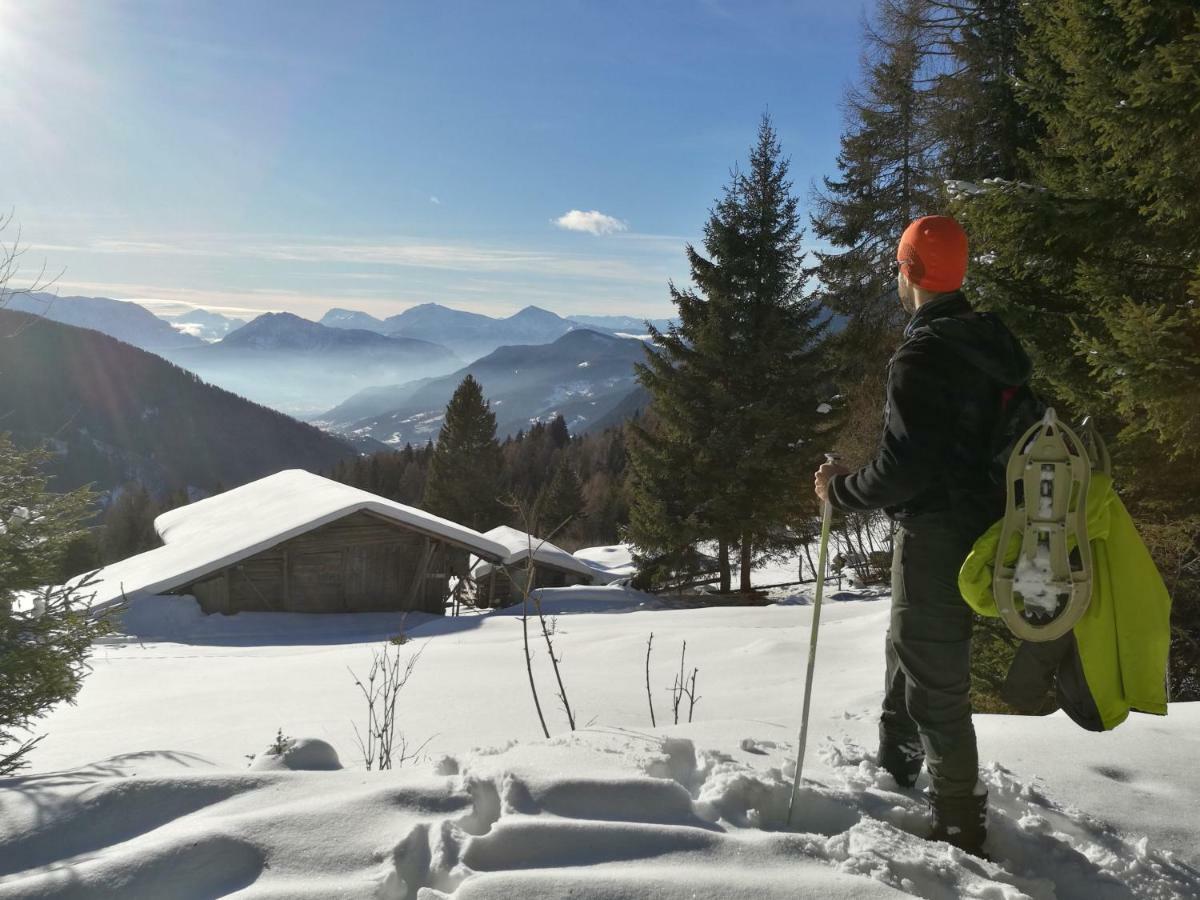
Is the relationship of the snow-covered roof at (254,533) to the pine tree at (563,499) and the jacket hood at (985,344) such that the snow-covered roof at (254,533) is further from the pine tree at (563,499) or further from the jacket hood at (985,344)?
the pine tree at (563,499)

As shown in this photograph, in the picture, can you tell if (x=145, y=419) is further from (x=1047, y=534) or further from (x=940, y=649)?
(x=1047, y=534)

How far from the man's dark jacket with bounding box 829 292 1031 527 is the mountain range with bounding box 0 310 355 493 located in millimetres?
166677

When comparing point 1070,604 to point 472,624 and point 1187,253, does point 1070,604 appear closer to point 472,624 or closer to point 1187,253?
point 1187,253

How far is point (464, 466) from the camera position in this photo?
134 ft

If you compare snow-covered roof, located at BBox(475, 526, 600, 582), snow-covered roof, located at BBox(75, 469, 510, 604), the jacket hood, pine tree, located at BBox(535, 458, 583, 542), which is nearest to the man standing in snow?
the jacket hood

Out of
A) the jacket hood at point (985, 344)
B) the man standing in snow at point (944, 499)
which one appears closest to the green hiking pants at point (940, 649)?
the man standing in snow at point (944, 499)

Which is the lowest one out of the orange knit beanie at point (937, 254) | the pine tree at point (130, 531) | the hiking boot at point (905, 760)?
the pine tree at point (130, 531)

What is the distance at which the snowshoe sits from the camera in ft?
7.25

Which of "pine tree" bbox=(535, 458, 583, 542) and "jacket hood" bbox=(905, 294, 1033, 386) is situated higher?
"jacket hood" bbox=(905, 294, 1033, 386)

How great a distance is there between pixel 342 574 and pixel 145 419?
568 ft

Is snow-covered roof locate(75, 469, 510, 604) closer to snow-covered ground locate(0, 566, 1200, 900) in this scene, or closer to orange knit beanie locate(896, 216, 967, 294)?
snow-covered ground locate(0, 566, 1200, 900)

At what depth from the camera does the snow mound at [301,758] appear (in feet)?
10.8

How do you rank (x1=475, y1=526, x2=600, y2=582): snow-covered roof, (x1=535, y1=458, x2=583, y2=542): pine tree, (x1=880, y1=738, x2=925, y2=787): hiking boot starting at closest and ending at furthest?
(x1=880, y1=738, x2=925, y2=787): hiking boot → (x1=475, y1=526, x2=600, y2=582): snow-covered roof → (x1=535, y1=458, x2=583, y2=542): pine tree

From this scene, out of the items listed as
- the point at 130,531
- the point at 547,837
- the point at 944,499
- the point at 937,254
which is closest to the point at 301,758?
the point at 547,837
